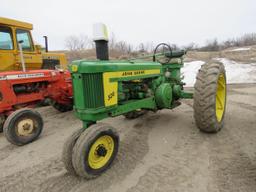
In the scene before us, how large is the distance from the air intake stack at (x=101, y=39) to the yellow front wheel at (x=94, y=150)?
1019mm

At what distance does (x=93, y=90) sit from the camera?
252cm

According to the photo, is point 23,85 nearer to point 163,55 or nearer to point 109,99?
point 109,99

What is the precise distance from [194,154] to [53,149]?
87.1 inches

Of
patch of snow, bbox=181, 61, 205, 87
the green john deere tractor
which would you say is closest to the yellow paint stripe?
the green john deere tractor

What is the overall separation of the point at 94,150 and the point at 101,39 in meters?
1.41

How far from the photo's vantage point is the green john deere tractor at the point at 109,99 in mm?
2406

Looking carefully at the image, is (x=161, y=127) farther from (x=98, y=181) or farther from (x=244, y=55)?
(x=244, y=55)

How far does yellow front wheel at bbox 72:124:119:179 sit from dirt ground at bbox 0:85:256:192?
0.13 metres

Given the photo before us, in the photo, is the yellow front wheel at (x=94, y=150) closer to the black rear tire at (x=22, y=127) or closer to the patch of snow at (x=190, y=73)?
the black rear tire at (x=22, y=127)

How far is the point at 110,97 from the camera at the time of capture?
272 cm

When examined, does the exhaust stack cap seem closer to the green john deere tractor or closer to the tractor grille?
the green john deere tractor

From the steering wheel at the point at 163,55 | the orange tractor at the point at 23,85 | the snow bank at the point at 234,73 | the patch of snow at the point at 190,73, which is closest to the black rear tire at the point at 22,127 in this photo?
the orange tractor at the point at 23,85

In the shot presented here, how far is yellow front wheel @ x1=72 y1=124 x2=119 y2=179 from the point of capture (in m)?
2.29

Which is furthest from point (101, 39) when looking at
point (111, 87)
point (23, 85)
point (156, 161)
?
point (23, 85)
